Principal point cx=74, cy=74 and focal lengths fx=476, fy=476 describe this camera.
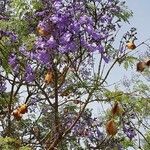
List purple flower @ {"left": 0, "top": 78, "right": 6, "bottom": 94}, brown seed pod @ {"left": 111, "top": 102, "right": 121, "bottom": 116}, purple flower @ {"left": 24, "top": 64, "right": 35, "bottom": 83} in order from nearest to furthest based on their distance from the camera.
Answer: brown seed pod @ {"left": 111, "top": 102, "right": 121, "bottom": 116}
purple flower @ {"left": 24, "top": 64, "right": 35, "bottom": 83}
purple flower @ {"left": 0, "top": 78, "right": 6, "bottom": 94}

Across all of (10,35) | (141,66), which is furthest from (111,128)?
(10,35)

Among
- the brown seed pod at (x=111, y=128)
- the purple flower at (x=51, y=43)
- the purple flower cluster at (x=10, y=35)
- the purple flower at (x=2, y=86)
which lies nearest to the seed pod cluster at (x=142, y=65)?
the brown seed pod at (x=111, y=128)

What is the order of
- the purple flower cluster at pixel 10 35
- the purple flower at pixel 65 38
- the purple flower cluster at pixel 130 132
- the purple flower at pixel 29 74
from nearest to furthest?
the purple flower at pixel 65 38
the purple flower cluster at pixel 10 35
the purple flower at pixel 29 74
the purple flower cluster at pixel 130 132

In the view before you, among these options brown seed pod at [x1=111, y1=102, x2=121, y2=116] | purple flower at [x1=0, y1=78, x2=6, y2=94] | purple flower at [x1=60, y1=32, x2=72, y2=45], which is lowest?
brown seed pod at [x1=111, y1=102, x2=121, y2=116]

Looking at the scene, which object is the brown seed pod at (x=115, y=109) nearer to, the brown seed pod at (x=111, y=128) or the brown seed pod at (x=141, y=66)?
the brown seed pod at (x=111, y=128)

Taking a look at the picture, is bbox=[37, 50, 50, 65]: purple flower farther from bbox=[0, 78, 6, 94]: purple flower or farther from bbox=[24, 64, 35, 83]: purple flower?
bbox=[0, 78, 6, 94]: purple flower

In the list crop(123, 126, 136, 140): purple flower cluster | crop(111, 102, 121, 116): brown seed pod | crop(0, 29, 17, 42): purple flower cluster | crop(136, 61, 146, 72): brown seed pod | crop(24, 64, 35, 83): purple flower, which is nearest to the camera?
crop(111, 102, 121, 116): brown seed pod

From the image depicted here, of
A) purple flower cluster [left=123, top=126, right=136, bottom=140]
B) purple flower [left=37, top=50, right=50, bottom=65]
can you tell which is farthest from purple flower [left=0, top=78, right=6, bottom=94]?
purple flower [left=37, top=50, right=50, bottom=65]

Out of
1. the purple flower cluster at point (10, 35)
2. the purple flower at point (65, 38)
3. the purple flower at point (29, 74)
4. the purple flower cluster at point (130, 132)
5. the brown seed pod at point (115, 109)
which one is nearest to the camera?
the purple flower at point (65, 38)

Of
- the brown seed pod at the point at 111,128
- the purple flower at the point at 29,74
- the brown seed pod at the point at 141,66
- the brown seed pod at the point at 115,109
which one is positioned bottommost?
the brown seed pod at the point at 111,128

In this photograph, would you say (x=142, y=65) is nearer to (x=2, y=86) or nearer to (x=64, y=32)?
(x=64, y=32)

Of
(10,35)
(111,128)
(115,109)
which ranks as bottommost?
(111,128)

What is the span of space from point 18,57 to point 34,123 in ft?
18.0

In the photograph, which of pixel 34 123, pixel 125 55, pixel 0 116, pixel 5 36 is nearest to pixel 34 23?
pixel 5 36
